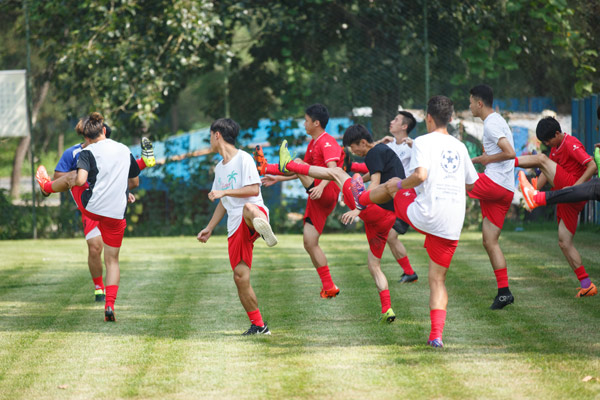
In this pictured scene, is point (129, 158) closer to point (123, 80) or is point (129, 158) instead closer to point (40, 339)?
point (40, 339)

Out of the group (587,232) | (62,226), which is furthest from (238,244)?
(62,226)

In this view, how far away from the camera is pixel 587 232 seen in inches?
578

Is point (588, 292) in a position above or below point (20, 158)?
below

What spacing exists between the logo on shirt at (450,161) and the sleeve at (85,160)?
336 cm

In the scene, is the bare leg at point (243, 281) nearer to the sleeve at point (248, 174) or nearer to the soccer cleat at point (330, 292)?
the sleeve at point (248, 174)

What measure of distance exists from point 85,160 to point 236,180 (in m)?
1.71

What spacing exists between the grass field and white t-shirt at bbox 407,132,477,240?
3.01 ft

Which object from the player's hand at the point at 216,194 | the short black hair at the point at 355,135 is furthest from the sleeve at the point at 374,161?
the player's hand at the point at 216,194

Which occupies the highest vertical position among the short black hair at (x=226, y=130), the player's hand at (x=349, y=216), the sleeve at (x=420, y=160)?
the short black hair at (x=226, y=130)

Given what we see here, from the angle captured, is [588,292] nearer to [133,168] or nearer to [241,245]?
[241,245]

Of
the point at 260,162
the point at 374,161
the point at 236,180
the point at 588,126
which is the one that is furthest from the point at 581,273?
the point at 588,126

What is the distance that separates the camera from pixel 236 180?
6.99 metres

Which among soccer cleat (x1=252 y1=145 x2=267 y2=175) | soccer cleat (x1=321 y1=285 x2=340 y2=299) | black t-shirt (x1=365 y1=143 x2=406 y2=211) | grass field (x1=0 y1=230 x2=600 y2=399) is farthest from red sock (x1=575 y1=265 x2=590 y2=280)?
soccer cleat (x1=252 y1=145 x2=267 y2=175)

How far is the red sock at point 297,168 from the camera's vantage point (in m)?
7.80
